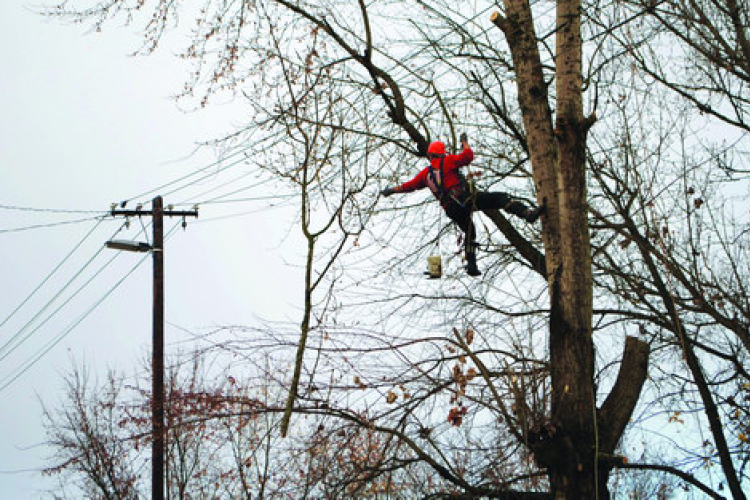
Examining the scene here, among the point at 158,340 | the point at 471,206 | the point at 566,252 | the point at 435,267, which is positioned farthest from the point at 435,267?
the point at 158,340

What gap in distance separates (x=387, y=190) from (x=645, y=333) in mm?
2964

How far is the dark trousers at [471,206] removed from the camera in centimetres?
710

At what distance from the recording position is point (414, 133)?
7.21 metres

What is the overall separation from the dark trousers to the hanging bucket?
31cm

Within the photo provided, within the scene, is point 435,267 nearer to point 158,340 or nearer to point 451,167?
point 451,167

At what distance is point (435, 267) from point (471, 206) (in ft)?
2.24

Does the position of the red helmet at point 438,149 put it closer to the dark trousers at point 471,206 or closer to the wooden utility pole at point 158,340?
the dark trousers at point 471,206

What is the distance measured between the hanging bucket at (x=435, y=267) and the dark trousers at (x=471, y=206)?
0.31 metres

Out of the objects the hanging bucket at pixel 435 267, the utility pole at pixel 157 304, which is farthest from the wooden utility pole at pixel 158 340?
the hanging bucket at pixel 435 267

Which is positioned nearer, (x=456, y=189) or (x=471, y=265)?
(x=456, y=189)

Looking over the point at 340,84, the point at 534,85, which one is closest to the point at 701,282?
the point at 534,85

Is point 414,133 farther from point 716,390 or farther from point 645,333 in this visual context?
point 716,390

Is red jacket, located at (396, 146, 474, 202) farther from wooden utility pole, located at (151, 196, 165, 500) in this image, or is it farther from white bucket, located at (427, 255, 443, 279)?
wooden utility pole, located at (151, 196, 165, 500)

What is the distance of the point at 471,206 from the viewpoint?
7.36m
